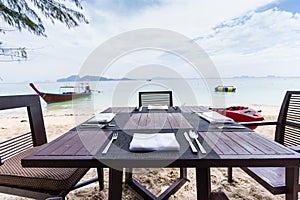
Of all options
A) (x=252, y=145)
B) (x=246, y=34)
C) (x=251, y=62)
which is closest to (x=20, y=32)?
(x=252, y=145)

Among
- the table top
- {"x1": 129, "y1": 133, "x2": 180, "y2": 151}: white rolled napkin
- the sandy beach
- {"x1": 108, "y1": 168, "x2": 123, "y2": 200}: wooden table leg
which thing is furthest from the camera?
the sandy beach

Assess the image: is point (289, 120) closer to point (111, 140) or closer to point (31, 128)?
point (111, 140)

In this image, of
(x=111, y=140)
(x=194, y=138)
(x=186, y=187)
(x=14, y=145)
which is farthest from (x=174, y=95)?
(x=14, y=145)

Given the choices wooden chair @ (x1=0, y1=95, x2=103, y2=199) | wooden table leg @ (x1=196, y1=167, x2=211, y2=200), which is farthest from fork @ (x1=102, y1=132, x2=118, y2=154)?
wooden table leg @ (x1=196, y1=167, x2=211, y2=200)

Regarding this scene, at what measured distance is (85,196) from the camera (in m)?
1.45

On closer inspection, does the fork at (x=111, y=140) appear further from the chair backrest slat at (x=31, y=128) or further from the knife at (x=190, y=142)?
the chair backrest slat at (x=31, y=128)

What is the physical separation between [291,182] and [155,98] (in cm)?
183

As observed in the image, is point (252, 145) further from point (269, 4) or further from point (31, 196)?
point (269, 4)

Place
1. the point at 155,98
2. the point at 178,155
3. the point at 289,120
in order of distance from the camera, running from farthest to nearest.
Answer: the point at 155,98 → the point at 289,120 → the point at 178,155

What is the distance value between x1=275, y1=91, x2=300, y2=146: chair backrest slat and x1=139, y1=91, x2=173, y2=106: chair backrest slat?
4.32 feet

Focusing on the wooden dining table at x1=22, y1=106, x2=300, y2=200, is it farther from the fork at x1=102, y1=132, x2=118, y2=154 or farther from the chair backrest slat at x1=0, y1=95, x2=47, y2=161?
the chair backrest slat at x1=0, y1=95, x2=47, y2=161

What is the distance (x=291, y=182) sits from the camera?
0.89 m

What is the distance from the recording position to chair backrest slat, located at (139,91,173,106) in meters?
2.51

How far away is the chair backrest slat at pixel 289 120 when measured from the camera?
1.43 meters
